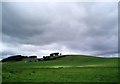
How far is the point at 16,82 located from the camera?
30188 mm

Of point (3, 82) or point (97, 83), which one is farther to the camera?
point (3, 82)

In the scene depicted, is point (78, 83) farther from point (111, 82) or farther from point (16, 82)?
point (16, 82)

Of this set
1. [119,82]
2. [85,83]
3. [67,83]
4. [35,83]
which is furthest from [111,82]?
[35,83]

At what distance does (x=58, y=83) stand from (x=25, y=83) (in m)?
5.60

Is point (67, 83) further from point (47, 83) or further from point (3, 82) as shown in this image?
point (3, 82)

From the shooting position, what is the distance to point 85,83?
2878 centimetres

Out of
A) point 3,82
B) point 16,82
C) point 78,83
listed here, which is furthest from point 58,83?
point 3,82

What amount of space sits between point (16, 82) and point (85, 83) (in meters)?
11.9

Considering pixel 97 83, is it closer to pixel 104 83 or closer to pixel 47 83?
pixel 104 83

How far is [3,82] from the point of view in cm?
3039

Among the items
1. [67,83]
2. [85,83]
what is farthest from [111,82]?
[67,83]

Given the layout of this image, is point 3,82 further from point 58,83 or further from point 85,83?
point 85,83

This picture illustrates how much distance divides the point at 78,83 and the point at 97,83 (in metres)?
3.11

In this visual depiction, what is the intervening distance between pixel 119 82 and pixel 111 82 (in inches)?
50.6
